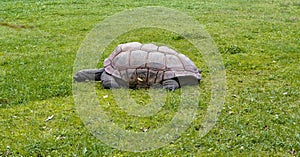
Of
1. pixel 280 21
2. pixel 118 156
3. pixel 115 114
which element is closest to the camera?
pixel 118 156

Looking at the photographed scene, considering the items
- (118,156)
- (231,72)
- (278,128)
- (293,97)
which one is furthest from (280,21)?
(118,156)

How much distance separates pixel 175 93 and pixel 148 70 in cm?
63

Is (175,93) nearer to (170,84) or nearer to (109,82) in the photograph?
(170,84)

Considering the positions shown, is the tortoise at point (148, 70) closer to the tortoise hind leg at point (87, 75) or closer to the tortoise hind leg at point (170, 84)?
the tortoise hind leg at point (170, 84)

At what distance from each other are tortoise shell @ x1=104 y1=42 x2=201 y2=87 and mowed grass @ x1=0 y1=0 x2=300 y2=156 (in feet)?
1.03

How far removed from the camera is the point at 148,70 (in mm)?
6945

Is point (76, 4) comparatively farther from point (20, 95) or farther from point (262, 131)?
point (262, 131)

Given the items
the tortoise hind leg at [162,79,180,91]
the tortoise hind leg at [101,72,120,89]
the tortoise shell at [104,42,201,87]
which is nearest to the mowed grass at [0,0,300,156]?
the tortoise hind leg at [101,72,120,89]

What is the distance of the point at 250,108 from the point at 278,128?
793 millimetres

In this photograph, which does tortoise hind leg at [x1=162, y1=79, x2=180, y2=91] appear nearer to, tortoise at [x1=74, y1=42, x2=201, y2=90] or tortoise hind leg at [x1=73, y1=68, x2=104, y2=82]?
tortoise at [x1=74, y1=42, x2=201, y2=90]

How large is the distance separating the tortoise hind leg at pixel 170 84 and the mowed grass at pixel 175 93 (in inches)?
18.9

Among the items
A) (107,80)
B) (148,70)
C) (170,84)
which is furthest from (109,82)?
(170,84)

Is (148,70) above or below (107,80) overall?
above

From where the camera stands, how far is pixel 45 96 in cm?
674
